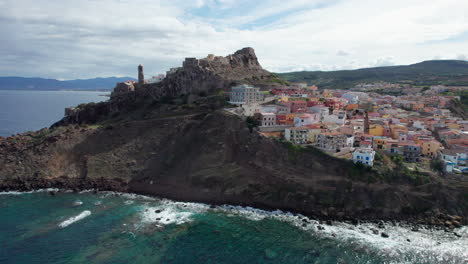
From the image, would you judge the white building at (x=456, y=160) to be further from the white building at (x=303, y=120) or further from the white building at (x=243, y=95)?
the white building at (x=243, y=95)

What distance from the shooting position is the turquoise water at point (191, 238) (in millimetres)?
29625

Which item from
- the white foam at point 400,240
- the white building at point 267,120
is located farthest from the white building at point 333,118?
the white foam at point 400,240

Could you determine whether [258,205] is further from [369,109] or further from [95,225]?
[369,109]

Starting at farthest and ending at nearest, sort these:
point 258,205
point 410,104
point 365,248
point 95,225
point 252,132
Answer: point 410,104, point 252,132, point 258,205, point 95,225, point 365,248

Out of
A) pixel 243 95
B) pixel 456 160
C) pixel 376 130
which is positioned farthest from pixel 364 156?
pixel 243 95

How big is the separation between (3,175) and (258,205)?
42377mm

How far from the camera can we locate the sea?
29.6 meters

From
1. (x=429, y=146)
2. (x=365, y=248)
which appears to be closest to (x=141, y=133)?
(x=365, y=248)

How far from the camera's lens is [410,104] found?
271ft

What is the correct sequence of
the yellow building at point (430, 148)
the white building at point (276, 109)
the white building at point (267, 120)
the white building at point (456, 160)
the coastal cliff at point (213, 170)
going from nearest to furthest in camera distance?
the coastal cliff at point (213, 170), the white building at point (456, 160), the yellow building at point (430, 148), the white building at point (267, 120), the white building at point (276, 109)

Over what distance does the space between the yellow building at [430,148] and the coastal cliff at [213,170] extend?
8.41 metres

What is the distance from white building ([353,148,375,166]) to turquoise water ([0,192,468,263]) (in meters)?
9.75

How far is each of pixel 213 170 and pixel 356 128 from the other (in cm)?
2788

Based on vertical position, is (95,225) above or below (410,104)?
below
